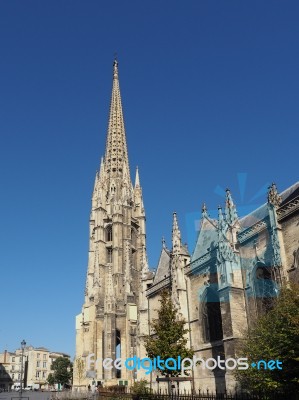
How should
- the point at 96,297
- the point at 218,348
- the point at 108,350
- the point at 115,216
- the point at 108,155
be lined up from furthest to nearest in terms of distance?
the point at 108,155, the point at 115,216, the point at 96,297, the point at 108,350, the point at 218,348

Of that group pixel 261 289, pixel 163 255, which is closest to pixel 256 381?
pixel 261 289

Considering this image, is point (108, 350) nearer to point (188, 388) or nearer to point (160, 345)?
point (188, 388)

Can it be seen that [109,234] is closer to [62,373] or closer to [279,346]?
[62,373]

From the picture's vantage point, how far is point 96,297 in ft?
158

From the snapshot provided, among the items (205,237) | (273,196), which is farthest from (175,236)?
(273,196)

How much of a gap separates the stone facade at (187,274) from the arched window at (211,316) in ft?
0.22

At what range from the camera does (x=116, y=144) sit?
210 ft

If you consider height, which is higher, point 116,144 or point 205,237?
point 116,144

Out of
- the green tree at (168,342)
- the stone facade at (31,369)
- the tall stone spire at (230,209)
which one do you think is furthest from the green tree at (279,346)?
the stone facade at (31,369)

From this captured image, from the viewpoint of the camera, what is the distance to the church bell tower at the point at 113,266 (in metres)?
45.8

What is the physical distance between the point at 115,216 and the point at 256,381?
38.5m

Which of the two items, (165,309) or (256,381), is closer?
(256,381)

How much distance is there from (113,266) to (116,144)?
2131cm

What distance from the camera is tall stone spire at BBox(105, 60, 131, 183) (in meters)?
61.3
